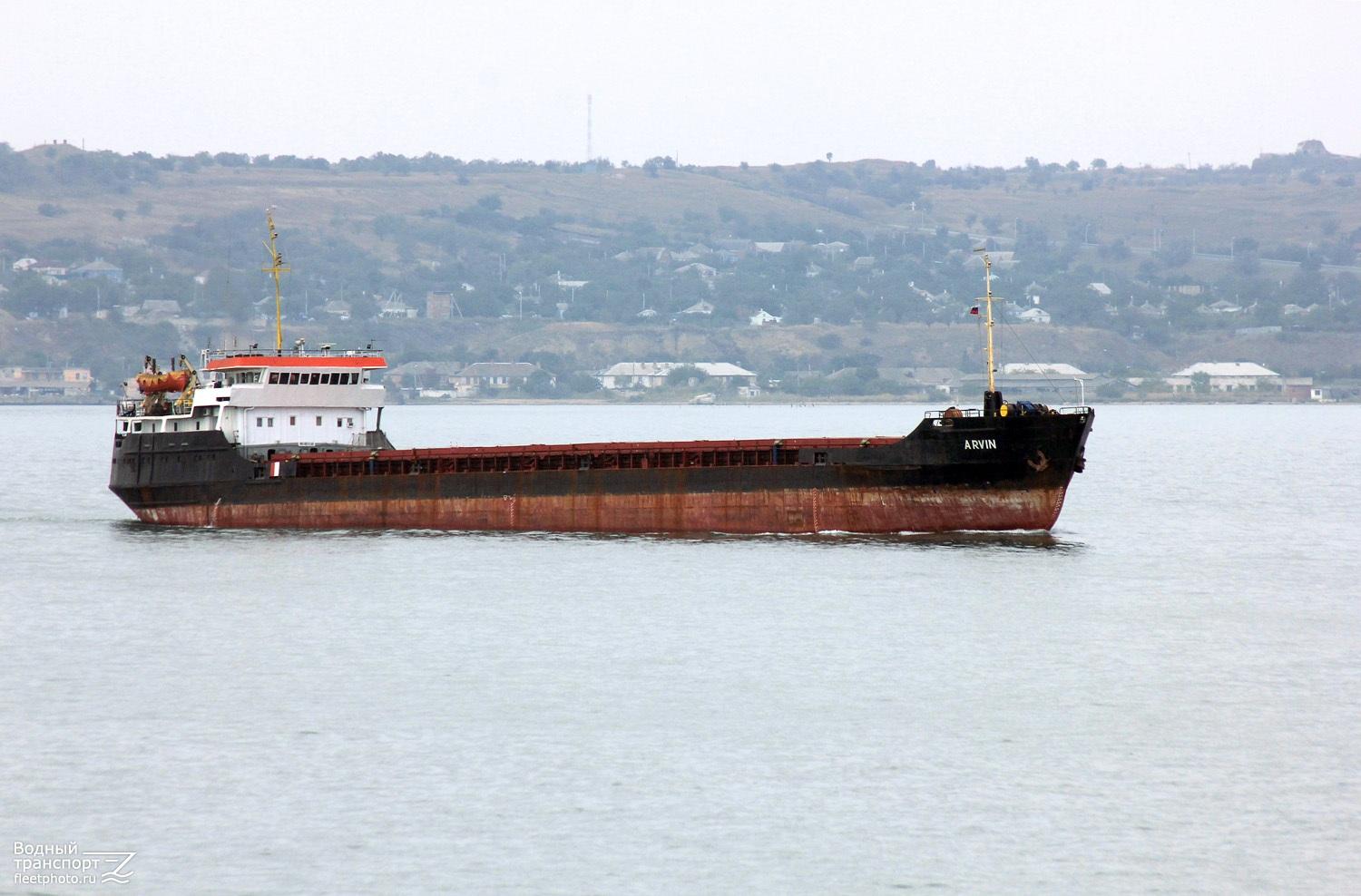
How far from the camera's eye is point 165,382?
61906 mm

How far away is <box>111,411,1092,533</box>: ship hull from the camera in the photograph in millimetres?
50938

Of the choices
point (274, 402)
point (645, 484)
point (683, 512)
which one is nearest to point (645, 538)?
point (683, 512)

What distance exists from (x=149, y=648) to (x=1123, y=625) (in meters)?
22.1

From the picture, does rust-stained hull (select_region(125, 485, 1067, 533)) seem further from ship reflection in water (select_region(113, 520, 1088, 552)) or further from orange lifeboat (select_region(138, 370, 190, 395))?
orange lifeboat (select_region(138, 370, 190, 395))

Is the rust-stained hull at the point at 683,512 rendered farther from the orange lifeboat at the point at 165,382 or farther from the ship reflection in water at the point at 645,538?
the orange lifeboat at the point at 165,382

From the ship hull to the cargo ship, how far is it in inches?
1.9

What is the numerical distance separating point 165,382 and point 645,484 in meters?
19.3

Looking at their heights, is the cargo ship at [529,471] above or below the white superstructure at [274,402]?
below

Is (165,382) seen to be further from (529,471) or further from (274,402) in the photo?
(529,471)

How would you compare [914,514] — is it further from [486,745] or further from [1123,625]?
[486,745]

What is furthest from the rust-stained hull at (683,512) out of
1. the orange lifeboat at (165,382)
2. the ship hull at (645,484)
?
the orange lifeboat at (165,382)

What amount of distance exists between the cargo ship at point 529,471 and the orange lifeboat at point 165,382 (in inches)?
3.4

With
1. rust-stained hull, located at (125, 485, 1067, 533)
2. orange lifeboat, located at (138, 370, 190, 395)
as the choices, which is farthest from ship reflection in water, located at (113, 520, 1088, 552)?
orange lifeboat, located at (138, 370, 190, 395)

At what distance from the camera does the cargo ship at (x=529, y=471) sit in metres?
51.0
